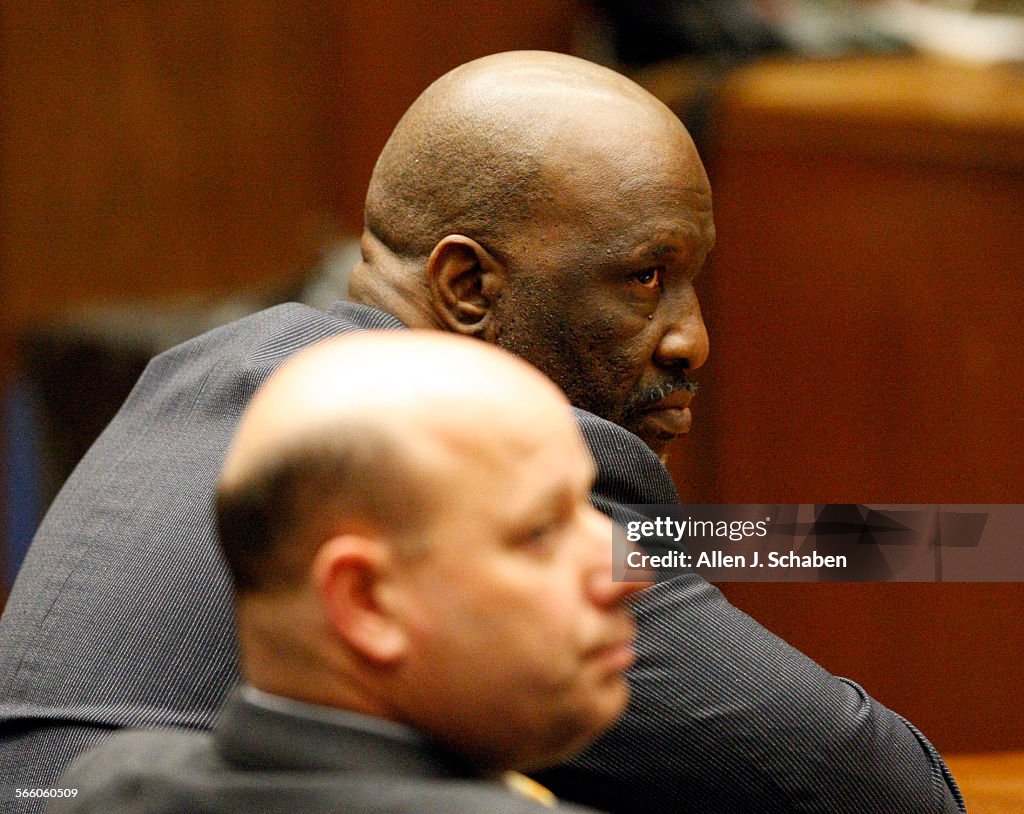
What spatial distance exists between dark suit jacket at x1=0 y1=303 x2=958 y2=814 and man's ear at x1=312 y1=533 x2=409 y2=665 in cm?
53

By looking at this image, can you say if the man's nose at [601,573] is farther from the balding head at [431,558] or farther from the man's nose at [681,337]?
the man's nose at [681,337]

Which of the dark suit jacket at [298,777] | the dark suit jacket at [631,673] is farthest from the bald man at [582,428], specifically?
the dark suit jacket at [298,777]

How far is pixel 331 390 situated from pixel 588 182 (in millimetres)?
798

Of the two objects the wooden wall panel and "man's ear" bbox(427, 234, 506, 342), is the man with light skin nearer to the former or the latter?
"man's ear" bbox(427, 234, 506, 342)

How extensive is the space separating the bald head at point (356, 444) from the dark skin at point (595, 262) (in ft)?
2.45

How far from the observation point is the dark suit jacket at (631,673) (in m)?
1.42

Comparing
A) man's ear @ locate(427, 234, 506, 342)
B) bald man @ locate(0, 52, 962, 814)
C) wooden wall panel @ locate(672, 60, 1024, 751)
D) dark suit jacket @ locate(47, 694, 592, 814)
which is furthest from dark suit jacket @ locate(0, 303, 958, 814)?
wooden wall panel @ locate(672, 60, 1024, 751)

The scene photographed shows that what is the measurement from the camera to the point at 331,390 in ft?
3.16

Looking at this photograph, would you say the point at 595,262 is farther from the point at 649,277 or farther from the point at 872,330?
the point at 872,330

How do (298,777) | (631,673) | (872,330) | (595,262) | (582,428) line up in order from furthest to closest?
1. (872,330)
2. (595,262)
3. (582,428)
4. (631,673)
5. (298,777)

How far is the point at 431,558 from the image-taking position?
36.4 inches

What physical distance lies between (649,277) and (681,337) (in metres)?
0.07

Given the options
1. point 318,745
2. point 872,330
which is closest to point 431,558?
point 318,745

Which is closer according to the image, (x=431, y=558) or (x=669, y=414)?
(x=431, y=558)
